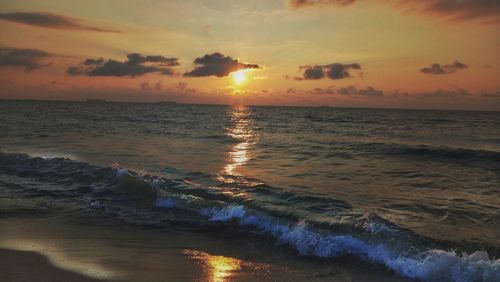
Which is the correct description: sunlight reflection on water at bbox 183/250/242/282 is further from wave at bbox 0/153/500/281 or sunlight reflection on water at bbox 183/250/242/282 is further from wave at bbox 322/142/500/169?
wave at bbox 322/142/500/169

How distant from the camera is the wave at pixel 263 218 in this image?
723cm

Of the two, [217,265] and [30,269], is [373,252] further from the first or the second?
[30,269]

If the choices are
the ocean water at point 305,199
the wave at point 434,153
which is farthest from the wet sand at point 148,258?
the wave at point 434,153

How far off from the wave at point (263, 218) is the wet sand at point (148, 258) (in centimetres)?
44

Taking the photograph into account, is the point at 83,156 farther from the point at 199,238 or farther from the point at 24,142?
the point at 199,238

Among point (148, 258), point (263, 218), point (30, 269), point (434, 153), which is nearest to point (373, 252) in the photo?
point (263, 218)

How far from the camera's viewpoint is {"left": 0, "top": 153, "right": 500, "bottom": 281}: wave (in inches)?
285

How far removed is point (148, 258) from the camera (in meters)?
7.56

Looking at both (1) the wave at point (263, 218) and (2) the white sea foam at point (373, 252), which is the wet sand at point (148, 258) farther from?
(1) the wave at point (263, 218)

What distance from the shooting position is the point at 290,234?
9008 millimetres

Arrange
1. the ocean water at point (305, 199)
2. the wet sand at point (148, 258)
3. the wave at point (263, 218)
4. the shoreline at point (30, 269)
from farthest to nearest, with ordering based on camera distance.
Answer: the ocean water at point (305, 199) → the wave at point (263, 218) → the wet sand at point (148, 258) → the shoreline at point (30, 269)

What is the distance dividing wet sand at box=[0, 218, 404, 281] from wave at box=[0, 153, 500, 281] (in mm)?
445

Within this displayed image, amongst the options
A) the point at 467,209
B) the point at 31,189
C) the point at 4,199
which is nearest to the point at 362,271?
the point at 467,209

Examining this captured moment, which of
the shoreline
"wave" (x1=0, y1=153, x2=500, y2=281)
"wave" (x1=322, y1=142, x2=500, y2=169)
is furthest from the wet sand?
"wave" (x1=322, y1=142, x2=500, y2=169)
